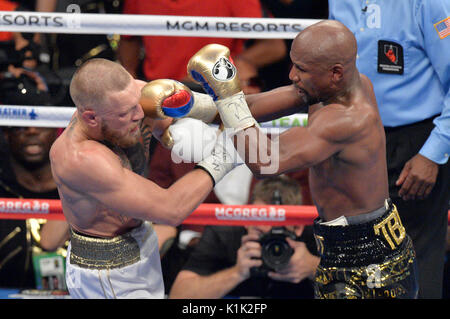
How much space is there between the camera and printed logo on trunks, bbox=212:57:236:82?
2506 mm

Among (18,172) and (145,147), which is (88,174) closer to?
(145,147)

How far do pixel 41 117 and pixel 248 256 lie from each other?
1232mm

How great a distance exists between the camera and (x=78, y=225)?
273cm

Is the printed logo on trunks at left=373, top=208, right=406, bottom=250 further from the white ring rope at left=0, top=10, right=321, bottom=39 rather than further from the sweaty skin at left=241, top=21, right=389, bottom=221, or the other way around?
the white ring rope at left=0, top=10, right=321, bottom=39

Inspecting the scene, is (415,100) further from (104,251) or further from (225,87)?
(104,251)

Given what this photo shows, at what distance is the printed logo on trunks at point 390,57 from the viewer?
9.78 ft

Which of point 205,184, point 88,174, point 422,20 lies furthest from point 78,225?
point 422,20

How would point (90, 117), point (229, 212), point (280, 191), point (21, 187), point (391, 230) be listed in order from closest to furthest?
point (90, 117)
point (391, 230)
point (229, 212)
point (280, 191)
point (21, 187)

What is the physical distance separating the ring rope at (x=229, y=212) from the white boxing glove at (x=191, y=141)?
53cm

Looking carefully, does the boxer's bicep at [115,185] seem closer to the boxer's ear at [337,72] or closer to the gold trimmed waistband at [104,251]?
the gold trimmed waistband at [104,251]

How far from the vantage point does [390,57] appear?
2992 mm

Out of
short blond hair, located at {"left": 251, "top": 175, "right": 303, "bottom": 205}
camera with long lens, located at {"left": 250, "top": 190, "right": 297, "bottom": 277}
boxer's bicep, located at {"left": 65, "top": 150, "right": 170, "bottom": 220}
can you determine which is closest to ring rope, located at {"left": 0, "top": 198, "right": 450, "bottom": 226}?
camera with long lens, located at {"left": 250, "top": 190, "right": 297, "bottom": 277}

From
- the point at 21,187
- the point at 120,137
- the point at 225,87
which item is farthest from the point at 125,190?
the point at 21,187

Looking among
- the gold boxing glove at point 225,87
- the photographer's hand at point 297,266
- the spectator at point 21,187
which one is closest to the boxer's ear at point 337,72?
the gold boxing glove at point 225,87
